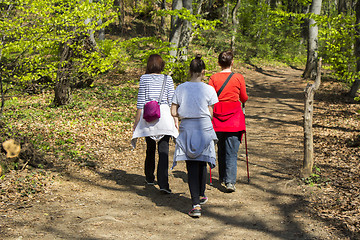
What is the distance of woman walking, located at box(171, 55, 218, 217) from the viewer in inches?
176

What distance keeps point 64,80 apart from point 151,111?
6.79 metres

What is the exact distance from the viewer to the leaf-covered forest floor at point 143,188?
4141mm

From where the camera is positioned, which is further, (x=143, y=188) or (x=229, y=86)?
(x=143, y=188)

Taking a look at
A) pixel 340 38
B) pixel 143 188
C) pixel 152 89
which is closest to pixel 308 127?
pixel 152 89

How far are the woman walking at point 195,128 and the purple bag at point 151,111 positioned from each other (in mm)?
376

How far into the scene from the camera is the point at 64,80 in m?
10.6

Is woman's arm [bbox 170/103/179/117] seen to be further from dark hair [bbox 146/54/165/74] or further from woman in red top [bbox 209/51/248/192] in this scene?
woman in red top [bbox 209/51/248/192]

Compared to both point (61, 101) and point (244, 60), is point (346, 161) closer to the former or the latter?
point (61, 101)

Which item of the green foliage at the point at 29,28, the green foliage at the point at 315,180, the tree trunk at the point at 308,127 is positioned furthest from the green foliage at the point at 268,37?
the green foliage at the point at 315,180

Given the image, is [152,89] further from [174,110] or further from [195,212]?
[195,212]

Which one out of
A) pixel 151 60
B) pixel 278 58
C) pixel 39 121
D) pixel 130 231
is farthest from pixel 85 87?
pixel 278 58

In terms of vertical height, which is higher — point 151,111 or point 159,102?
point 159,102

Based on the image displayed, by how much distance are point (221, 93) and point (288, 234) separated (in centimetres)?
224

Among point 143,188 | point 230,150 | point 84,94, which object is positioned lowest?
point 143,188
